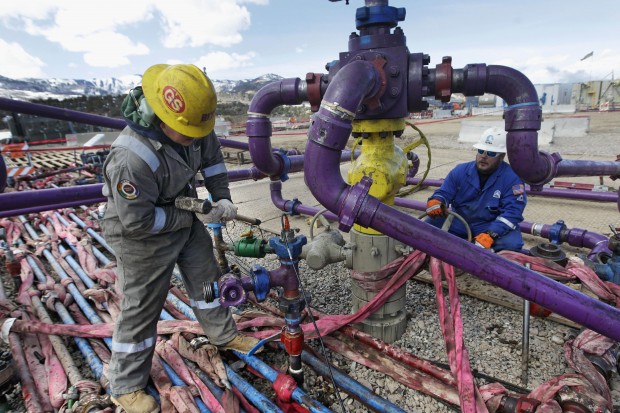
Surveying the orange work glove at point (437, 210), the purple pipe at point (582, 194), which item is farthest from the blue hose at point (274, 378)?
the purple pipe at point (582, 194)

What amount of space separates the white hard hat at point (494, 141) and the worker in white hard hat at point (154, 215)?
218 cm

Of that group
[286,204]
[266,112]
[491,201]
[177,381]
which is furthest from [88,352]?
[491,201]

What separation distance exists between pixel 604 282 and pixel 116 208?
2.78 m

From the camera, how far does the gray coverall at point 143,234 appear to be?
1612mm

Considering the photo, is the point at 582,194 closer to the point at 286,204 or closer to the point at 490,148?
the point at 490,148

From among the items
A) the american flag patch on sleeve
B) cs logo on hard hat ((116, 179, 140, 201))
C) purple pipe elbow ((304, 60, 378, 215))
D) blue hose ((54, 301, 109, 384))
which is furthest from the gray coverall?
the american flag patch on sleeve

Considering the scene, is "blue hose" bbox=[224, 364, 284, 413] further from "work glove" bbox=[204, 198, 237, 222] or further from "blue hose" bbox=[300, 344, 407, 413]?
"work glove" bbox=[204, 198, 237, 222]

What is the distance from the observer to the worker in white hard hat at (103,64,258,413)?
62.6 inches

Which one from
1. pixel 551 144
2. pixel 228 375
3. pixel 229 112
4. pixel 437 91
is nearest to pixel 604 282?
pixel 437 91

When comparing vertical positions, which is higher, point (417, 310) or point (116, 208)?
point (116, 208)

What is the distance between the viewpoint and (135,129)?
1664 mm

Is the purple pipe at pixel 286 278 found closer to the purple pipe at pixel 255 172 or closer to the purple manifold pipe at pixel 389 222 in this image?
the purple manifold pipe at pixel 389 222

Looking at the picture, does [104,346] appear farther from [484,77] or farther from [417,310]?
[484,77]

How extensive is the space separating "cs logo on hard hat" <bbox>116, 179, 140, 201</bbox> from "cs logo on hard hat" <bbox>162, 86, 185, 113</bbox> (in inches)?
14.9
